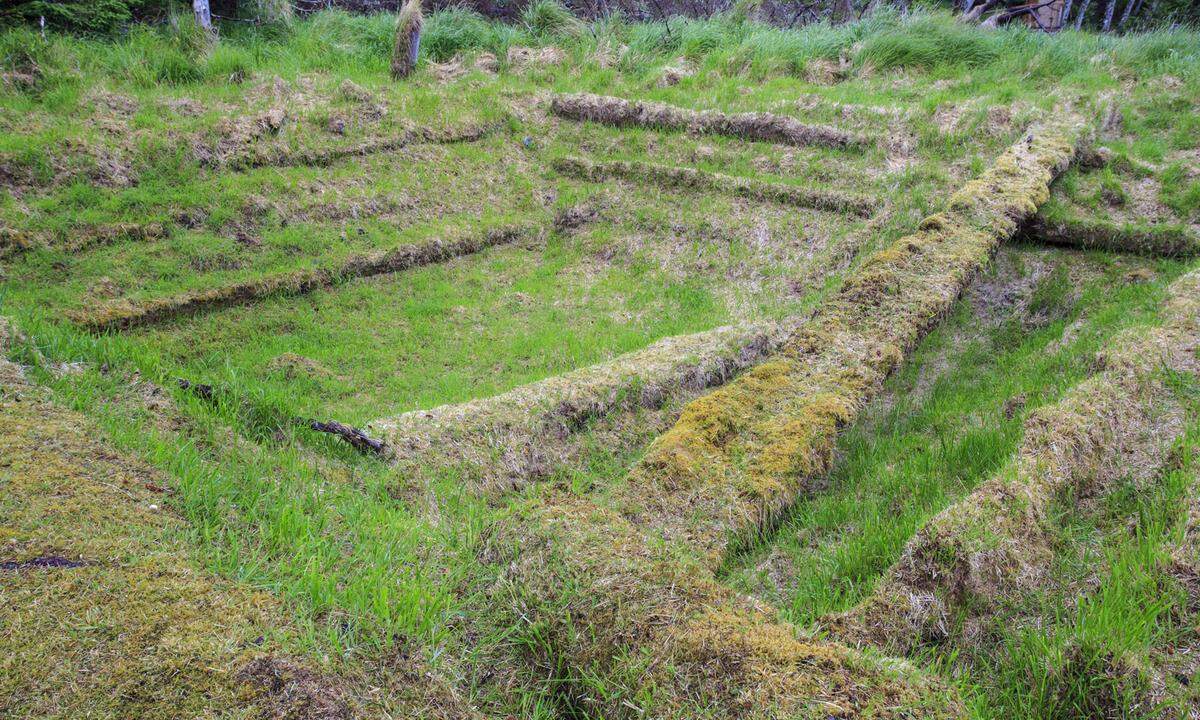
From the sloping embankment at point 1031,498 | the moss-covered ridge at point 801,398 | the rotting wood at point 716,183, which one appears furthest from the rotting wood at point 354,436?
the rotting wood at point 716,183

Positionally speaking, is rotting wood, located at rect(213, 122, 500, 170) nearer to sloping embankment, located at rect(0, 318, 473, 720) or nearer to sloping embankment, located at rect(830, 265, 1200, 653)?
sloping embankment, located at rect(0, 318, 473, 720)

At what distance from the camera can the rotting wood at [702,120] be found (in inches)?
347

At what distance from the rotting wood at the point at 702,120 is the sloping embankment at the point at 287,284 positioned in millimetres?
2464

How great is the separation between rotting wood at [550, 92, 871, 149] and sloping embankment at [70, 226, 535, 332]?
2.46m

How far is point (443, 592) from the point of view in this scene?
8.78 feet

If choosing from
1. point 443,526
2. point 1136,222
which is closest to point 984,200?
point 1136,222

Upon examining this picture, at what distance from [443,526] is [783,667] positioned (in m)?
1.69

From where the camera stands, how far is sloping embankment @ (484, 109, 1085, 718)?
223cm

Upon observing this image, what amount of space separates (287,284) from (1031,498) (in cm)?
591

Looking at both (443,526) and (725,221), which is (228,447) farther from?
(725,221)

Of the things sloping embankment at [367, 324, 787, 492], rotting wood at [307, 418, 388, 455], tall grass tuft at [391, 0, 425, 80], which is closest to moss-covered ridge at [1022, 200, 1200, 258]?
sloping embankment at [367, 324, 787, 492]

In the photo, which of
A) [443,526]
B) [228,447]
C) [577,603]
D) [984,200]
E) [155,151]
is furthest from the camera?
[155,151]

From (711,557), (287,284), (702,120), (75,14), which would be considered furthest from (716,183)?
(75,14)

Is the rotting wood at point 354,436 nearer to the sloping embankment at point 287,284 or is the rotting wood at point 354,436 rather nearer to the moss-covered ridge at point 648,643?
the moss-covered ridge at point 648,643
